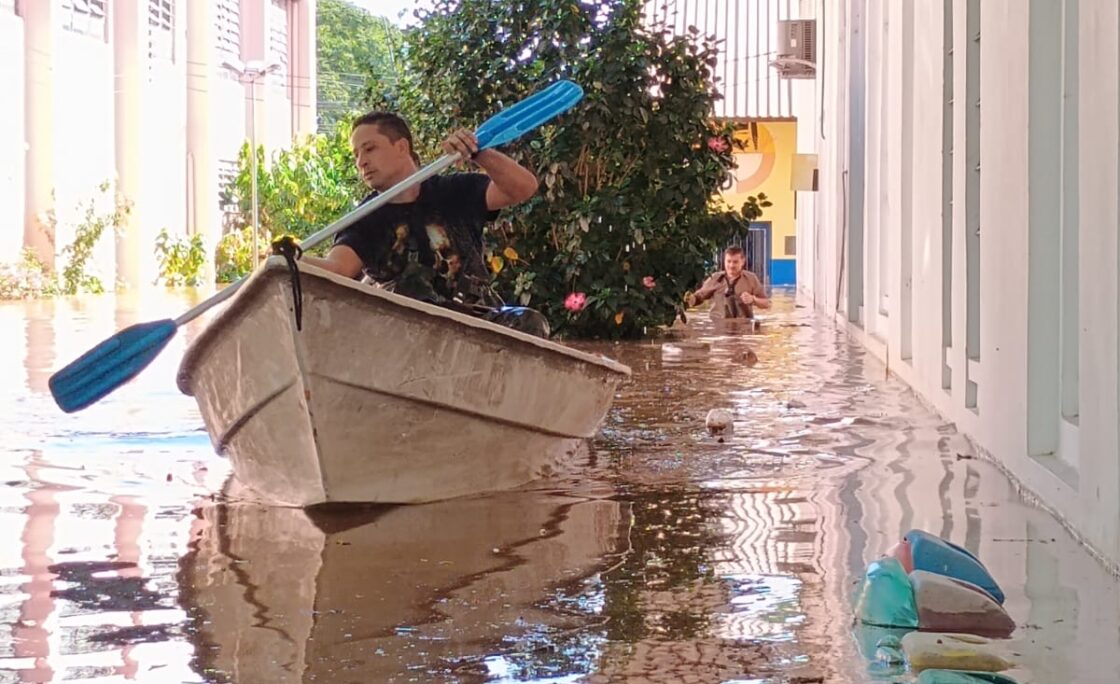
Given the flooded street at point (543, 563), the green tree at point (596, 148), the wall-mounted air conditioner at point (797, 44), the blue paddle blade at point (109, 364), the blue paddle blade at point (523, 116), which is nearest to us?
the flooded street at point (543, 563)

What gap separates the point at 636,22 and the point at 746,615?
12146 mm

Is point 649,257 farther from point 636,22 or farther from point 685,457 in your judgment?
point 685,457

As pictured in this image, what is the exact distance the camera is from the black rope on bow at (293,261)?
5551mm

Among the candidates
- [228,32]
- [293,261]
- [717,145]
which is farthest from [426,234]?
[228,32]

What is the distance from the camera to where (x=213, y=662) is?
11.9 feet

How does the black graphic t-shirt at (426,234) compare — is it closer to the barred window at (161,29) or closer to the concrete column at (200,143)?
the barred window at (161,29)

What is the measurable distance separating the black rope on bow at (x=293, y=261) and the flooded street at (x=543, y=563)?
81cm

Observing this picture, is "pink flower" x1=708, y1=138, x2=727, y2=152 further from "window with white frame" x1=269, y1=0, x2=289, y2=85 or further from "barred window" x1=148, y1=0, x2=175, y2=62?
"window with white frame" x1=269, y1=0, x2=289, y2=85

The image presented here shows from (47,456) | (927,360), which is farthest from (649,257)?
(47,456)

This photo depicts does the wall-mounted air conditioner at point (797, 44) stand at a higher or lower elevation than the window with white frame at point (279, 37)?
lower

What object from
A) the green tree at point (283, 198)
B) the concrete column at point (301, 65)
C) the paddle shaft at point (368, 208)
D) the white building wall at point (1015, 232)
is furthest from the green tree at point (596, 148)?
the concrete column at point (301, 65)

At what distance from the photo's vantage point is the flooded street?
12.1 feet

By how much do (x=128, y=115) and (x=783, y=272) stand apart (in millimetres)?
15719

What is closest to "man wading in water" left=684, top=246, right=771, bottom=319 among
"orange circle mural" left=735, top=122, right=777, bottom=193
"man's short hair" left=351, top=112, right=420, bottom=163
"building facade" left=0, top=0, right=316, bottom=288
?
"man's short hair" left=351, top=112, right=420, bottom=163
